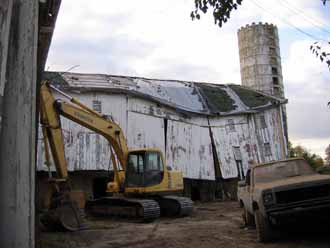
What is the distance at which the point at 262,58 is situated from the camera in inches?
1854

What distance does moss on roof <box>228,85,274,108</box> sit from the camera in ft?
99.6

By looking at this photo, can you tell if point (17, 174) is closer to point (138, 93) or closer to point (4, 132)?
point (4, 132)

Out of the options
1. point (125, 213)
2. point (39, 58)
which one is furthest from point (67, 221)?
point (39, 58)

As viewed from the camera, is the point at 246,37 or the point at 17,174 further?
the point at 246,37

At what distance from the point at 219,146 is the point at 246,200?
17.9 meters

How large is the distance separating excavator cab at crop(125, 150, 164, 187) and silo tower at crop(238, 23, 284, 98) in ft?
106

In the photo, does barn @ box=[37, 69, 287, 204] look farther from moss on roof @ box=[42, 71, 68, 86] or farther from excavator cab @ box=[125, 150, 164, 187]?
excavator cab @ box=[125, 150, 164, 187]

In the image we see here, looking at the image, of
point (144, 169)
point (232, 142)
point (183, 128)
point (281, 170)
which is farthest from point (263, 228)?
point (232, 142)

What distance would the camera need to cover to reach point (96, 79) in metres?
24.5

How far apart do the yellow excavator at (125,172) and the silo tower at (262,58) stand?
105 ft

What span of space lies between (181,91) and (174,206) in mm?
13341

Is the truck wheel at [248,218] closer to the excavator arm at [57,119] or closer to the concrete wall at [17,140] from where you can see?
the excavator arm at [57,119]

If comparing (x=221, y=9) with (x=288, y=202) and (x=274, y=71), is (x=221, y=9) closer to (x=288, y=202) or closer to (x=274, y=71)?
(x=288, y=202)

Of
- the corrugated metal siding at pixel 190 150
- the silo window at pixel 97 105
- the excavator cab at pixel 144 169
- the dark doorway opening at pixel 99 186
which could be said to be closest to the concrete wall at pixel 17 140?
the excavator cab at pixel 144 169
